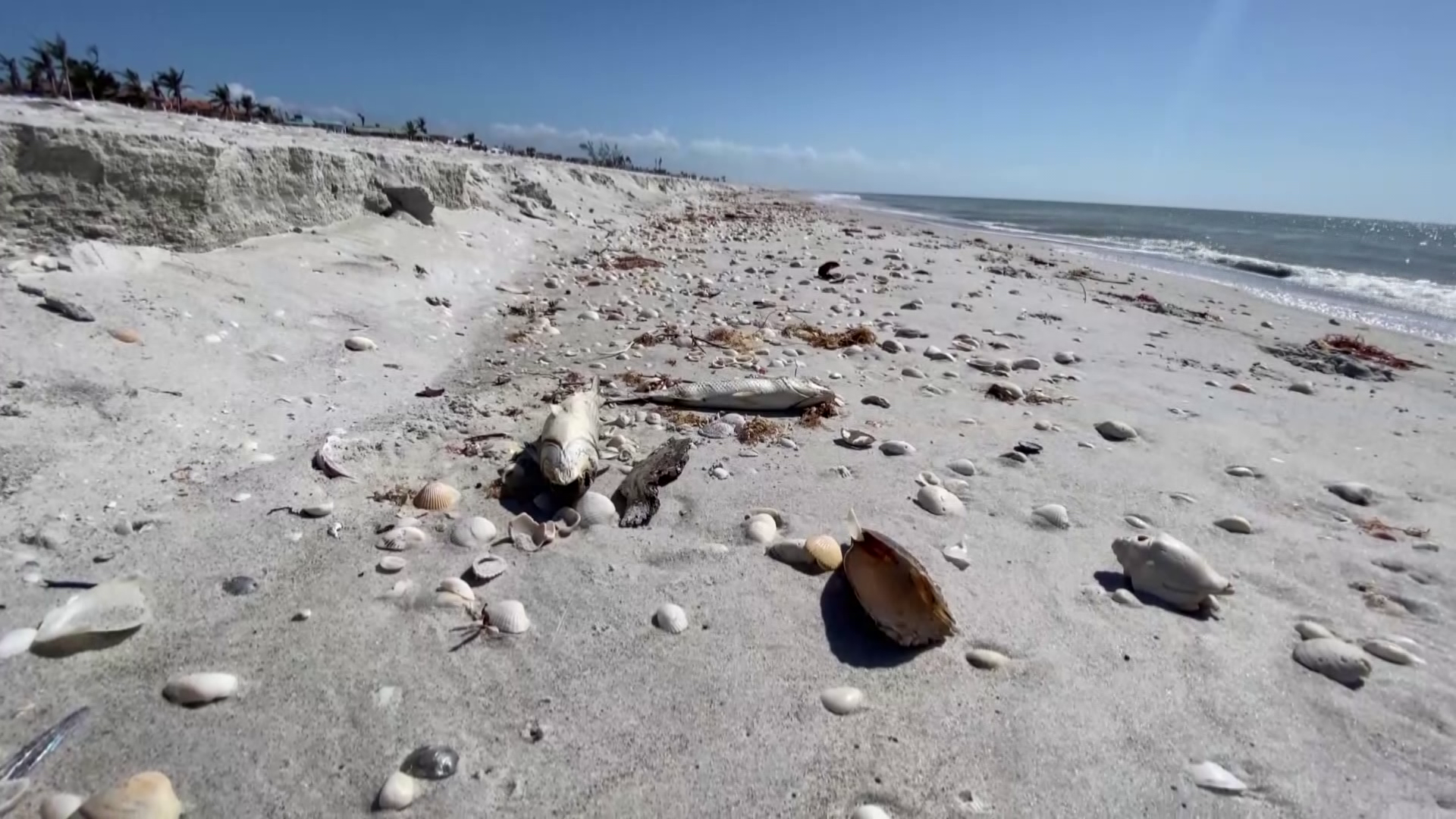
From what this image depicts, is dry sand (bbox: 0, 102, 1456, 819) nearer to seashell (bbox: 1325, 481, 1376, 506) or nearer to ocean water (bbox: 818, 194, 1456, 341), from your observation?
seashell (bbox: 1325, 481, 1376, 506)

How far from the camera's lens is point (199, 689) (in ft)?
5.57

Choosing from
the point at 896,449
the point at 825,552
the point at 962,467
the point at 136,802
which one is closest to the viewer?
the point at 136,802

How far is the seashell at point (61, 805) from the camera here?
1386 millimetres

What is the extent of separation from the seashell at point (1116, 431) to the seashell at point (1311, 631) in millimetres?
1781

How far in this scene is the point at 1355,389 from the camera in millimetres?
5664

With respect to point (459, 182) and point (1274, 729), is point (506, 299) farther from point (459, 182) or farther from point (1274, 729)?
point (1274, 729)

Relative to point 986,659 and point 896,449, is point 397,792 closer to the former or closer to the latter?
point 986,659

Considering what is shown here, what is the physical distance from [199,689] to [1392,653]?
3465mm

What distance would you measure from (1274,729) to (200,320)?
5066 mm

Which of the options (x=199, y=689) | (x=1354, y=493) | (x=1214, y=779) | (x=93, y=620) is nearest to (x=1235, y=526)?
(x=1354, y=493)

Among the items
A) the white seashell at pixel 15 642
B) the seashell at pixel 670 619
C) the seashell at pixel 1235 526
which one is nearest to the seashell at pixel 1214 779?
the seashell at pixel 670 619

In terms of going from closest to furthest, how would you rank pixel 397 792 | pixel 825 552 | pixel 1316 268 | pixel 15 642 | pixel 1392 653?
pixel 397 792
pixel 15 642
pixel 1392 653
pixel 825 552
pixel 1316 268

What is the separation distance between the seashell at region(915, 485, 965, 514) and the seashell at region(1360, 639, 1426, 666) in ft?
4.38

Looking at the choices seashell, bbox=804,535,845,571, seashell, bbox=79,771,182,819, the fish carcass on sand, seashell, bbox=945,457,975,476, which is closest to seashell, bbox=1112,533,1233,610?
seashell, bbox=945,457,975,476
